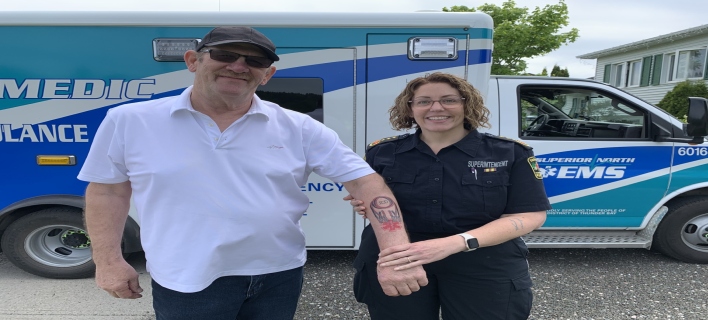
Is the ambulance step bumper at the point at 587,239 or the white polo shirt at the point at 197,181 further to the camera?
the ambulance step bumper at the point at 587,239

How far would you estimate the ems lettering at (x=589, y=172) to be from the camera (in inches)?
136

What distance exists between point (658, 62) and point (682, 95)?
3531 millimetres

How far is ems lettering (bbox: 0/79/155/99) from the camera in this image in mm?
3002

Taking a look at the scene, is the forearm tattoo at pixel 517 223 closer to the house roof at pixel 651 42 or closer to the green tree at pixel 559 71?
the house roof at pixel 651 42

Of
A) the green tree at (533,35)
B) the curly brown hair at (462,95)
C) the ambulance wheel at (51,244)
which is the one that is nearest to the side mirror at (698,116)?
the curly brown hair at (462,95)

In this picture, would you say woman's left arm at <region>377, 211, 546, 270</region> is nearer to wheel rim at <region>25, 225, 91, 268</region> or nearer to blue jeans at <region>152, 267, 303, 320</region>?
blue jeans at <region>152, 267, 303, 320</region>

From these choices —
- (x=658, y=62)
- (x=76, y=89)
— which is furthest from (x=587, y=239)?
(x=658, y=62)

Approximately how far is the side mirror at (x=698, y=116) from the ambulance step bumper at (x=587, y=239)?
95 cm

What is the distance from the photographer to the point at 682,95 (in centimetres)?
1314

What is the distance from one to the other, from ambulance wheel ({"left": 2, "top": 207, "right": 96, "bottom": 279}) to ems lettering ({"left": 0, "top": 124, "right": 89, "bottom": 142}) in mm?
565

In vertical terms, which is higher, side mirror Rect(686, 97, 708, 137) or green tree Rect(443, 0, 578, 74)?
green tree Rect(443, 0, 578, 74)

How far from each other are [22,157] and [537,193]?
3430mm

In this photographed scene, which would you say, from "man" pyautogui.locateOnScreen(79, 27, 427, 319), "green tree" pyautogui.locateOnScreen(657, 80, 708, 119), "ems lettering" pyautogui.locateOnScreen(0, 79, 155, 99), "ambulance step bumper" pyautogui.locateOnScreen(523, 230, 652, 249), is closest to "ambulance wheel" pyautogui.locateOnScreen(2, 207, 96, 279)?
"ems lettering" pyautogui.locateOnScreen(0, 79, 155, 99)

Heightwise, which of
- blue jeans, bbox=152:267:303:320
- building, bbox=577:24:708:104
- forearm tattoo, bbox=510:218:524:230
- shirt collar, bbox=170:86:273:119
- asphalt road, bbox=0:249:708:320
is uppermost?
building, bbox=577:24:708:104
